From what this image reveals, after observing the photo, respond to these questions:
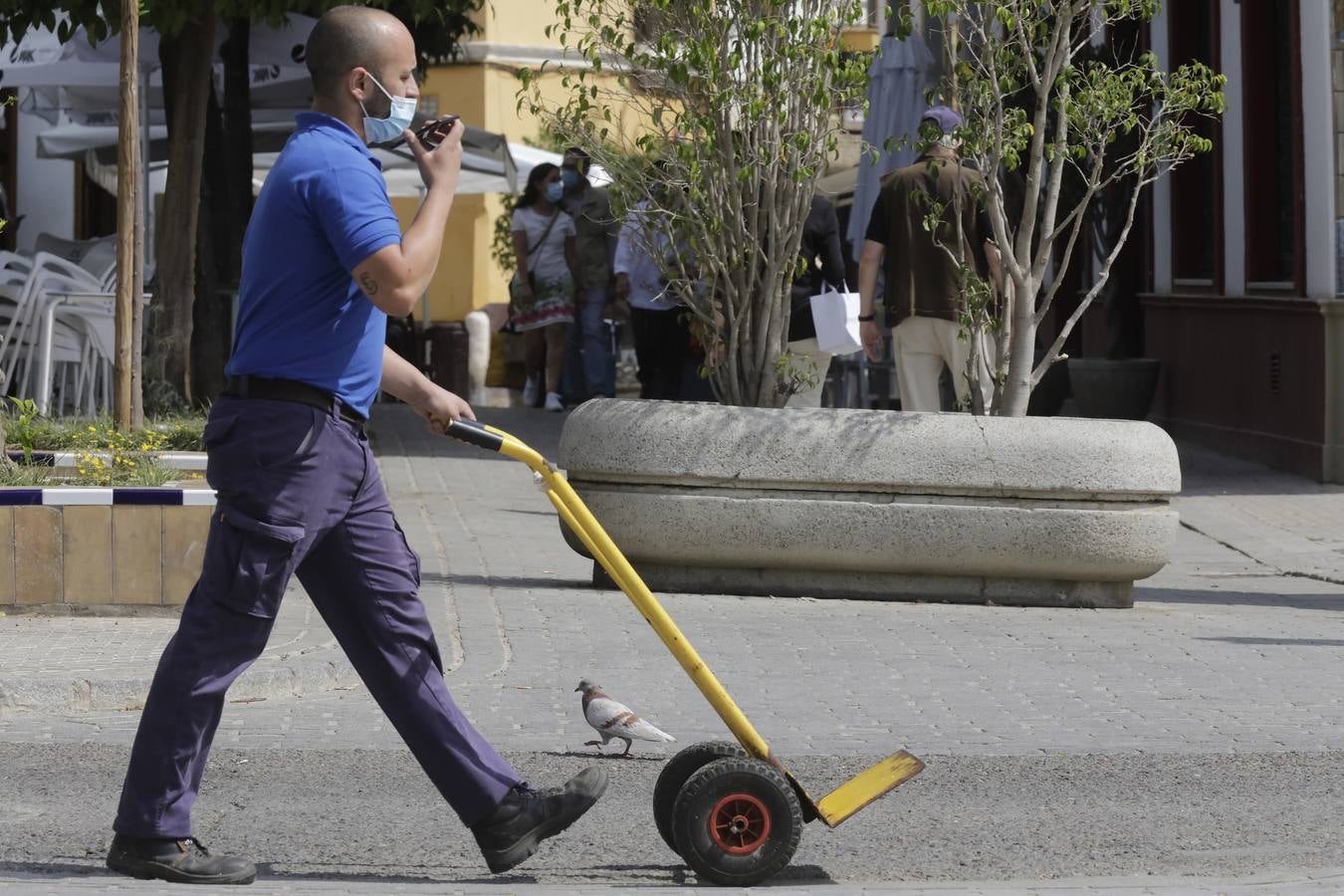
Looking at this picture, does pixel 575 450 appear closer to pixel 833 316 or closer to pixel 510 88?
pixel 833 316

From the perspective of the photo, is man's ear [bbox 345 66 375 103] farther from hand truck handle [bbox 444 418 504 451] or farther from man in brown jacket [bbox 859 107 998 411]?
man in brown jacket [bbox 859 107 998 411]

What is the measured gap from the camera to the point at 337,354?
4.43 m

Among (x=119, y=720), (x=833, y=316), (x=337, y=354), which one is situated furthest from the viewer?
(x=833, y=316)

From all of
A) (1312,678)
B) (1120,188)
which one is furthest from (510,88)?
(1312,678)

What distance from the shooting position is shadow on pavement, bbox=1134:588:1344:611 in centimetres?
937

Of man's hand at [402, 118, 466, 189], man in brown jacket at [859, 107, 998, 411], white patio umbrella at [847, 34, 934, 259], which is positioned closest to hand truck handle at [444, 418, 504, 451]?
man's hand at [402, 118, 466, 189]

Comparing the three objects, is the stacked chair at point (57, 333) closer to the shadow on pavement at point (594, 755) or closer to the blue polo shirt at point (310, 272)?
the shadow on pavement at point (594, 755)

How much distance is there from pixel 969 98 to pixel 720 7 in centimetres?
113

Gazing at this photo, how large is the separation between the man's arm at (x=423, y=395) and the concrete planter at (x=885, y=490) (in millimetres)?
3956

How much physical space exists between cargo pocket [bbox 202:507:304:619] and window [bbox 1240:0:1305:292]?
12.0 meters

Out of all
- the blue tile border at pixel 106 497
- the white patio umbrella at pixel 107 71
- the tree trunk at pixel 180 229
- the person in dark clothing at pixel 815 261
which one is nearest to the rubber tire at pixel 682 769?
the blue tile border at pixel 106 497

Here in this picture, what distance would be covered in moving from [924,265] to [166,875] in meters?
6.50

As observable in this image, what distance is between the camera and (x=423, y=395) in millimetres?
4555

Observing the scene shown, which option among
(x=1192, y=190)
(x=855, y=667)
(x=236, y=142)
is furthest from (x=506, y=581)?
(x=1192, y=190)
